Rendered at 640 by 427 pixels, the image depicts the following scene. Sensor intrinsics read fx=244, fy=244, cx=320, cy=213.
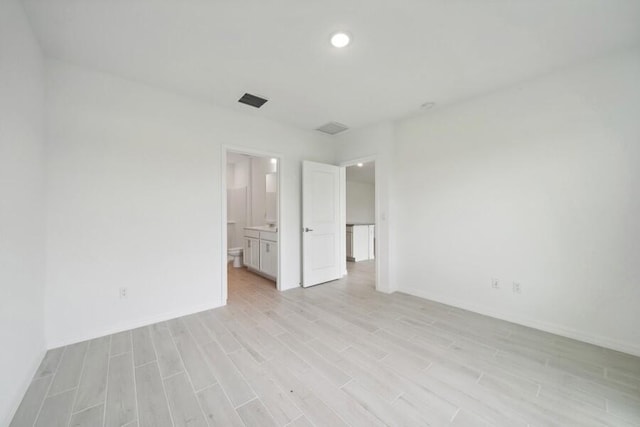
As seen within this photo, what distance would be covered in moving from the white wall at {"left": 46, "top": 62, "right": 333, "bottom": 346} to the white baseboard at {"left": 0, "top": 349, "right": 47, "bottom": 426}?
13.1 inches

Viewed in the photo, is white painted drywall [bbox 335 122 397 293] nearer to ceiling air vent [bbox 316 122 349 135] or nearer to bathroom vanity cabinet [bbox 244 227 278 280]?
ceiling air vent [bbox 316 122 349 135]

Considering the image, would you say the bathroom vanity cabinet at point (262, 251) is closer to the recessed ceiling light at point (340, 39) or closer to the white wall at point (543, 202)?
the white wall at point (543, 202)

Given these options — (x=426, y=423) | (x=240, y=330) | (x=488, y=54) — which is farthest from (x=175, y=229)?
(x=488, y=54)

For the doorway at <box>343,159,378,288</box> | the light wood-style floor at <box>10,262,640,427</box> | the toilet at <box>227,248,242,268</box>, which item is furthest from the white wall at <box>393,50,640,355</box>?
the toilet at <box>227,248,242,268</box>

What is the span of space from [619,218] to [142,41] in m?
4.32

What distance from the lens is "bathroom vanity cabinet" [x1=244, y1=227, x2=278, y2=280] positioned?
4125mm

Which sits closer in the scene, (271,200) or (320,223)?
(320,223)

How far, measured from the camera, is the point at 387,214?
12.0ft

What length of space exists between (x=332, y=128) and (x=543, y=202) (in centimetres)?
286

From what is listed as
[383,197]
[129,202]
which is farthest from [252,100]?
[383,197]

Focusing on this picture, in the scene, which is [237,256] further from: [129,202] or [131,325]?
[129,202]

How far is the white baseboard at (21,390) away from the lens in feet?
4.55

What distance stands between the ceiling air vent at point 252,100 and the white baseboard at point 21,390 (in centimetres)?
298

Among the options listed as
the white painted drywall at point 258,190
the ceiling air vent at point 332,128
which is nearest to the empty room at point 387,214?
the ceiling air vent at point 332,128
